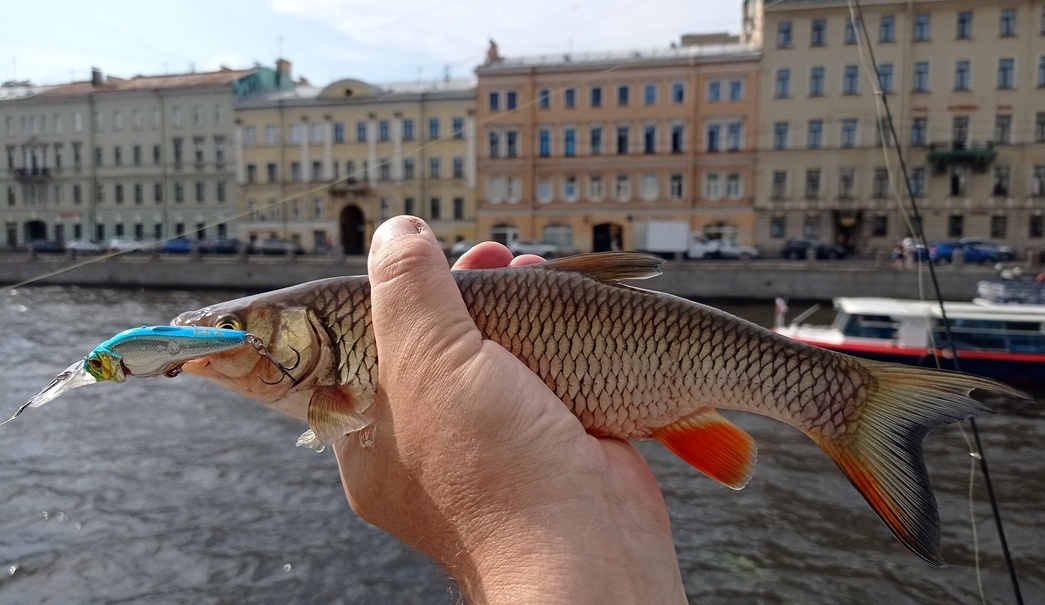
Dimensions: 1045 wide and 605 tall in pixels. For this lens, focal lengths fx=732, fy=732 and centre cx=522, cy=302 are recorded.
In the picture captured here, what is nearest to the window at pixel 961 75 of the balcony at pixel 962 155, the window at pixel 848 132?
the balcony at pixel 962 155

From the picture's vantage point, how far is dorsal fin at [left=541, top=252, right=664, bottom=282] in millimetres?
2309

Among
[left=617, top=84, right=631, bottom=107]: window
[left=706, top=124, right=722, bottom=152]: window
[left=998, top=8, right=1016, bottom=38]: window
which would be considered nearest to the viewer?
[left=998, top=8, right=1016, bottom=38]: window

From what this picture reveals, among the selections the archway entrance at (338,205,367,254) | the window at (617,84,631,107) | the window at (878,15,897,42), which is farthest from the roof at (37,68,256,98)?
the window at (878,15,897,42)

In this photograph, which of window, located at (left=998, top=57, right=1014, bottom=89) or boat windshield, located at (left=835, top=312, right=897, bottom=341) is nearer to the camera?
boat windshield, located at (left=835, top=312, right=897, bottom=341)

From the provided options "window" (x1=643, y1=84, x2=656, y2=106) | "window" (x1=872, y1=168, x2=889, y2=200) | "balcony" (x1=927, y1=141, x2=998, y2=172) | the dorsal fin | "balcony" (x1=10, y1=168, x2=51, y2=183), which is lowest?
the dorsal fin

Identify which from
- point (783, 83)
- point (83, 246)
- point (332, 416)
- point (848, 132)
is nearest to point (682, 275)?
point (848, 132)

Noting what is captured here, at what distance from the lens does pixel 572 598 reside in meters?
1.74

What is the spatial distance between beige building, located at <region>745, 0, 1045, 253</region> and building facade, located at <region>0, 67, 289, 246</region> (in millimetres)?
31873

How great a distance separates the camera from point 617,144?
156 ft

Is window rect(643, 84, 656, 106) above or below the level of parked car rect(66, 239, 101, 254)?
above

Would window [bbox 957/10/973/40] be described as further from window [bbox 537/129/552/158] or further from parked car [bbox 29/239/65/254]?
parked car [bbox 29/239/65/254]

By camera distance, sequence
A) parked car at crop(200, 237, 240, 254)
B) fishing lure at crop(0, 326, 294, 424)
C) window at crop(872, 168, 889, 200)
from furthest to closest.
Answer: window at crop(872, 168, 889, 200)
parked car at crop(200, 237, 240, 254)
fishing lure at crop(0, 326, 294, 424)

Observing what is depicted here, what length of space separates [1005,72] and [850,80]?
8.64m

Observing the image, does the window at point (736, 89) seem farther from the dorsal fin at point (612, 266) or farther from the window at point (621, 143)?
the dorsal fin at point (612, 266)
